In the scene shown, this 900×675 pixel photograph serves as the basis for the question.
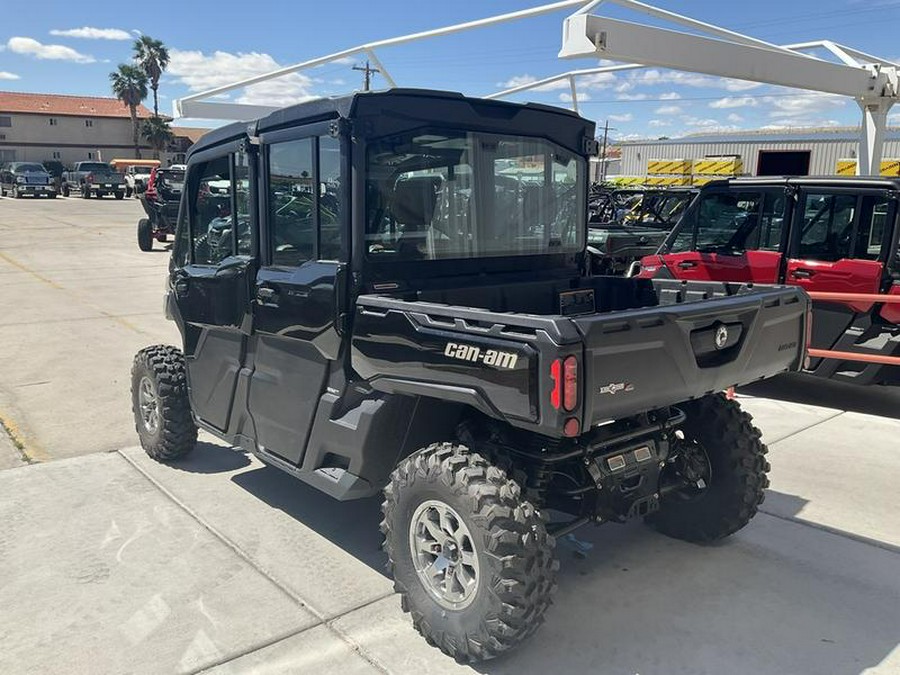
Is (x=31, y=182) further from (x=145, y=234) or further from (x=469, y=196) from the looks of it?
(x=469, y=196)

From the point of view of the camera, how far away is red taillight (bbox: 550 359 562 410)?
2.51m

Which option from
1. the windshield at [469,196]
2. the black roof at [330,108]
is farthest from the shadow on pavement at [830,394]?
the black roof at [330,108]

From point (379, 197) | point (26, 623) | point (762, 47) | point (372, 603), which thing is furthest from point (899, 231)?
point (26, 623)

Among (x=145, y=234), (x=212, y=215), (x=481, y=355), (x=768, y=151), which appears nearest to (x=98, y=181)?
(x=145, y=234)

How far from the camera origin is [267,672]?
294 centimetres

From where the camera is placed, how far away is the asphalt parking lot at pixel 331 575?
10.0 feet

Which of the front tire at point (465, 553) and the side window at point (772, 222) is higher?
the side window at point (772, 222)

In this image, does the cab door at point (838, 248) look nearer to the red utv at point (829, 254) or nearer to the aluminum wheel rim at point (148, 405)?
the red utv at point (829, 254)

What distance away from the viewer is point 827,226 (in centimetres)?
682

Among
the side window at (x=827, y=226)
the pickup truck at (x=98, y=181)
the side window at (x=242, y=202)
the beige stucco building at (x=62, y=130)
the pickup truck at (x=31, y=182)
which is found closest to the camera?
the side window at (x=242, y=202)

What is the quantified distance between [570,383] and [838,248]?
17.6 ft

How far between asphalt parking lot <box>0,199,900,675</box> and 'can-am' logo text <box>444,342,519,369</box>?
1247 millimetres

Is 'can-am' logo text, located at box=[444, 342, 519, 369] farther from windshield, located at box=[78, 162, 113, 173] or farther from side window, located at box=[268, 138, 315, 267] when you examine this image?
windshield, located at box=[78, 162, 113, 173]

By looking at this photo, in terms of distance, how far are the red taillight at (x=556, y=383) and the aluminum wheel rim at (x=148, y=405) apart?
343 cm
